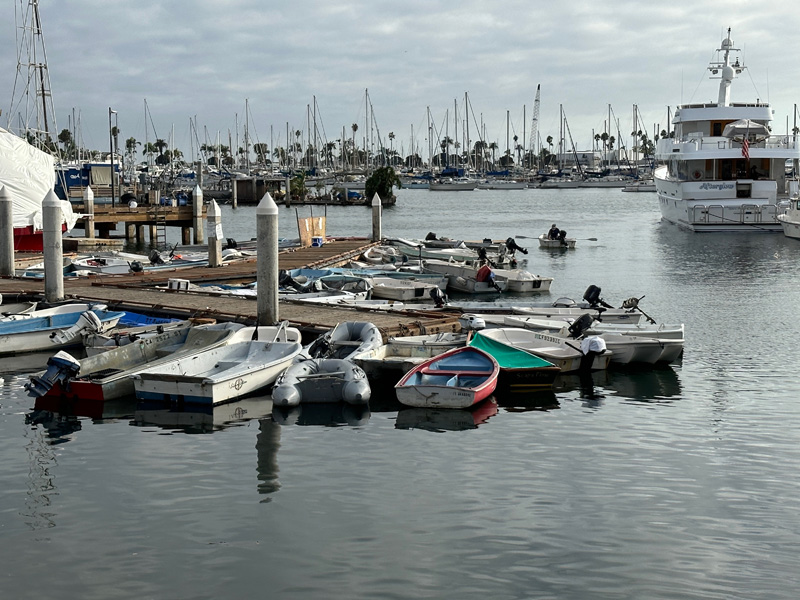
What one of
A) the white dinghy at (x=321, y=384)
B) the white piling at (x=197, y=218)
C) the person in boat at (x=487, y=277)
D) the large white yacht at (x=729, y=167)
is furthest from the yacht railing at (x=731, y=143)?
the white dinghy at (x=321, y=384)

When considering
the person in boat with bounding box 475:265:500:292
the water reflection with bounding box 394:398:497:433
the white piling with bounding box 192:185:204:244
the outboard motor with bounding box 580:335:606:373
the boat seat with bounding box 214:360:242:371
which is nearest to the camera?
the water reflection with bounding box 394:398:497:433

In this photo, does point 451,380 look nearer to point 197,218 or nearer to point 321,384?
point 321,384

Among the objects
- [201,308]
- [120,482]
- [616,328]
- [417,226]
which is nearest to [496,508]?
[120,482]

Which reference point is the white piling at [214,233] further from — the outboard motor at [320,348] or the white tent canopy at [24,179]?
the outboard motor at [320,348]

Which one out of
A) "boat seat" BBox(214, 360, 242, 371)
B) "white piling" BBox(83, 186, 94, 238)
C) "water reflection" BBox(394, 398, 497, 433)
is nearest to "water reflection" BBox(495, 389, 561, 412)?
"water reflection" BBox(394, 398, 497, 433)

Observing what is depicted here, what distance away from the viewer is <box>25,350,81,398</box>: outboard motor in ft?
59.4

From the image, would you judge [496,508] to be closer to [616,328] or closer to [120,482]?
[120,482]

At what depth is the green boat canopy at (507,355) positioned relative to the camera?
66.1 ft

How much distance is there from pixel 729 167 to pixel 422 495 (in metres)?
61.1

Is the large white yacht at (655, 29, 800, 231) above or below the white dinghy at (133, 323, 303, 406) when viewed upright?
above

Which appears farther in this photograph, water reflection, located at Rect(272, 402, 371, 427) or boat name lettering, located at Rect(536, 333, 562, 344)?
boat name lettering, located at Rect(536, 333, 562, 344)

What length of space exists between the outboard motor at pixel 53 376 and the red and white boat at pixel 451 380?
6237 millimetres

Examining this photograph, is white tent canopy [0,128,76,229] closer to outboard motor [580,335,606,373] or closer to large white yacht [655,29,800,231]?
outboard motor [580,335,606,373]

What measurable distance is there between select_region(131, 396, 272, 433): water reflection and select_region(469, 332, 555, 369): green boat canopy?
5024 mm
